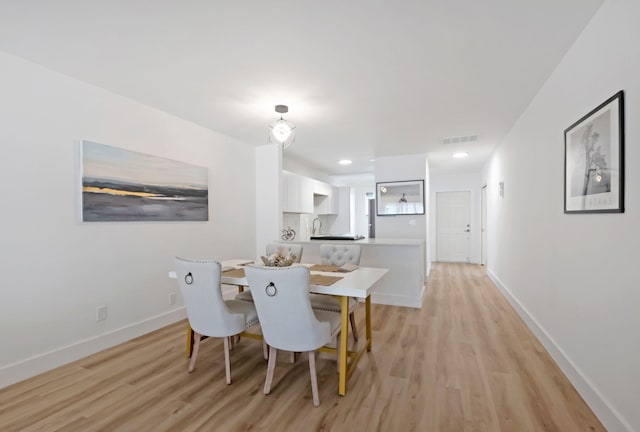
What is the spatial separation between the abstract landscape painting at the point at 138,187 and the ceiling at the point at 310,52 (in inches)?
24.4

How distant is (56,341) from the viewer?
8.20 ft

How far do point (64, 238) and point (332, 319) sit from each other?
7.69 ft

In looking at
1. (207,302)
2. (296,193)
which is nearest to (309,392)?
(207,302)

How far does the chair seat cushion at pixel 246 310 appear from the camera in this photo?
2406 mm

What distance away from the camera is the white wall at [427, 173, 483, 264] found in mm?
7883

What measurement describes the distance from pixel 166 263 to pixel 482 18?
3.63 meters

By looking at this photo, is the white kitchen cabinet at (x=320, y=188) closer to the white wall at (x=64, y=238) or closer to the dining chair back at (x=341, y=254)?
the dining chair back at (x=341, y=254)

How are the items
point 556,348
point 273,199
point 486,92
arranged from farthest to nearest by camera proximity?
1. point 273,199
2. point 486,92
3. point 556,348

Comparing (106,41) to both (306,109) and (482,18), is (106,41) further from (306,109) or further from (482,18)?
(482,18)

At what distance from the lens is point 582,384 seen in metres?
2.03

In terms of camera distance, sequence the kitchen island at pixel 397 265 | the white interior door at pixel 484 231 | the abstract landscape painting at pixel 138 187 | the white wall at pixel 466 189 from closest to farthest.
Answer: the abstract landscape painting at pixel 138 187 < the kitchen island at pixel 397 265 < the white interior door at pixel 484 231 < the white wall at pixel 466 189

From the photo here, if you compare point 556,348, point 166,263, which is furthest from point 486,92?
point 166,263

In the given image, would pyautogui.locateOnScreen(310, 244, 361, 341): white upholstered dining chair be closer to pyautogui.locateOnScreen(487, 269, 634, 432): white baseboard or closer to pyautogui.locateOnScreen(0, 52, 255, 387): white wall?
pyautogui.locateOnScreen(487, 269, 634, 432): white baseboard

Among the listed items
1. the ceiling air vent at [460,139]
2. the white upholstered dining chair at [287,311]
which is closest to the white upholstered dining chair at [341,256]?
the white upholstered dining chair at [287,311]
